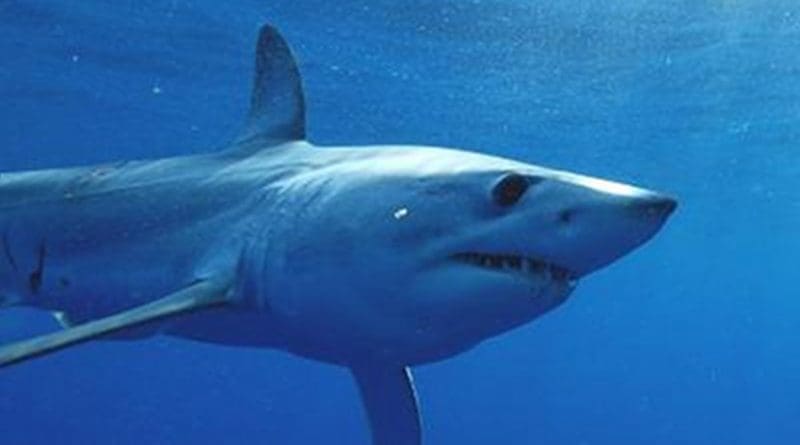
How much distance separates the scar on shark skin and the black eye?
3.43 meters

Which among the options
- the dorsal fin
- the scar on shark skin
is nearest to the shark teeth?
the dorsal fin

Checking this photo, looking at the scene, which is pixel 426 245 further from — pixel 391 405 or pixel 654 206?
pixel 391 405

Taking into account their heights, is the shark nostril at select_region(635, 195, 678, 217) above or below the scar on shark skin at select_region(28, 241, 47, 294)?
above

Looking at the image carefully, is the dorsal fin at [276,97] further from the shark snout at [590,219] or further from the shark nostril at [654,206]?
the shark nostril at [654,206]

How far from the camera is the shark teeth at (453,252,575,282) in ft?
12.5

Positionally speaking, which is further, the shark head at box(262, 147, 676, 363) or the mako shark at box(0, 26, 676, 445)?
the mako shark at box(0, 26, 676, 445)

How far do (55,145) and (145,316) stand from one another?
26.5m

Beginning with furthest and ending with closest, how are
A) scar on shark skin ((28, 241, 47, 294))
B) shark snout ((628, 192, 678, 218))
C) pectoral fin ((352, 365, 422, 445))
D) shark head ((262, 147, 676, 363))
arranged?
scar on shark skin ((28, 241, 47, 294)), pectoral fin ((352, 365, 422, 445)), shark head ((262, 147, 676, 363)), shark snout ((628, 192, 678, 218))

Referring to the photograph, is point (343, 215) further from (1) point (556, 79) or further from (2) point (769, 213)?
(2) point (769, 213)

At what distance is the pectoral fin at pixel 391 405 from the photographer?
5.96 m

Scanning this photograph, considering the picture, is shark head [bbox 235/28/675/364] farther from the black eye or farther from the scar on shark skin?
the scar on shark skin

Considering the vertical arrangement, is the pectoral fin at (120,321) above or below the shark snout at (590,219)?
below

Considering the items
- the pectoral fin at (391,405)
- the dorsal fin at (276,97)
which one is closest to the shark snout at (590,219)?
the pectoral fin at (391,405)

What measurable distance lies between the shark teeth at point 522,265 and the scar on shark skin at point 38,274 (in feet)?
11.0
